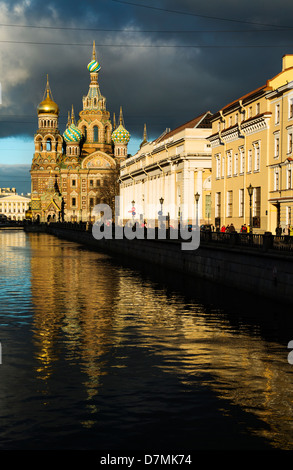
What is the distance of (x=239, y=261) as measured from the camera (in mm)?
27750

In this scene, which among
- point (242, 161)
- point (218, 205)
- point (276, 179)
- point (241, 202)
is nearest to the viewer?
point (276, 179)

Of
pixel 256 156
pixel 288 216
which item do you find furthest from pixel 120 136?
pixel 288 216

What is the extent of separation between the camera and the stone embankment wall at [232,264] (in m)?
23.2

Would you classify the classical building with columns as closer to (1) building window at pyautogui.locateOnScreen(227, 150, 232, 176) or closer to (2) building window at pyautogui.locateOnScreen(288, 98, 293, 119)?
(1) building window at pyautogui.locateOnScreen(227, 150, 232, 176)

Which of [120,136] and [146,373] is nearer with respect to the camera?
[146,373]

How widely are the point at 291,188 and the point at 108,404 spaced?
97.7ft

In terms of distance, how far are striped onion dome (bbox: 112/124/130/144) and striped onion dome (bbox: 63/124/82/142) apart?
29.8 feet

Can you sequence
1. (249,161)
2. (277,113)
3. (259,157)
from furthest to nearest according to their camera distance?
(249,161) → (259,157) → (277,113)

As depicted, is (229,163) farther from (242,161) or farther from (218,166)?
(242,161)

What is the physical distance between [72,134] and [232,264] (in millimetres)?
135496

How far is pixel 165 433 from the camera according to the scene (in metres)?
10.4

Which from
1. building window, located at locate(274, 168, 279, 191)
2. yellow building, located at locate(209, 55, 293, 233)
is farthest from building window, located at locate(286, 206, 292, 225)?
building window, located at locate(274, 168, 279, 191)

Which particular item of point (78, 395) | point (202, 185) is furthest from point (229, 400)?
point (202, 185)
